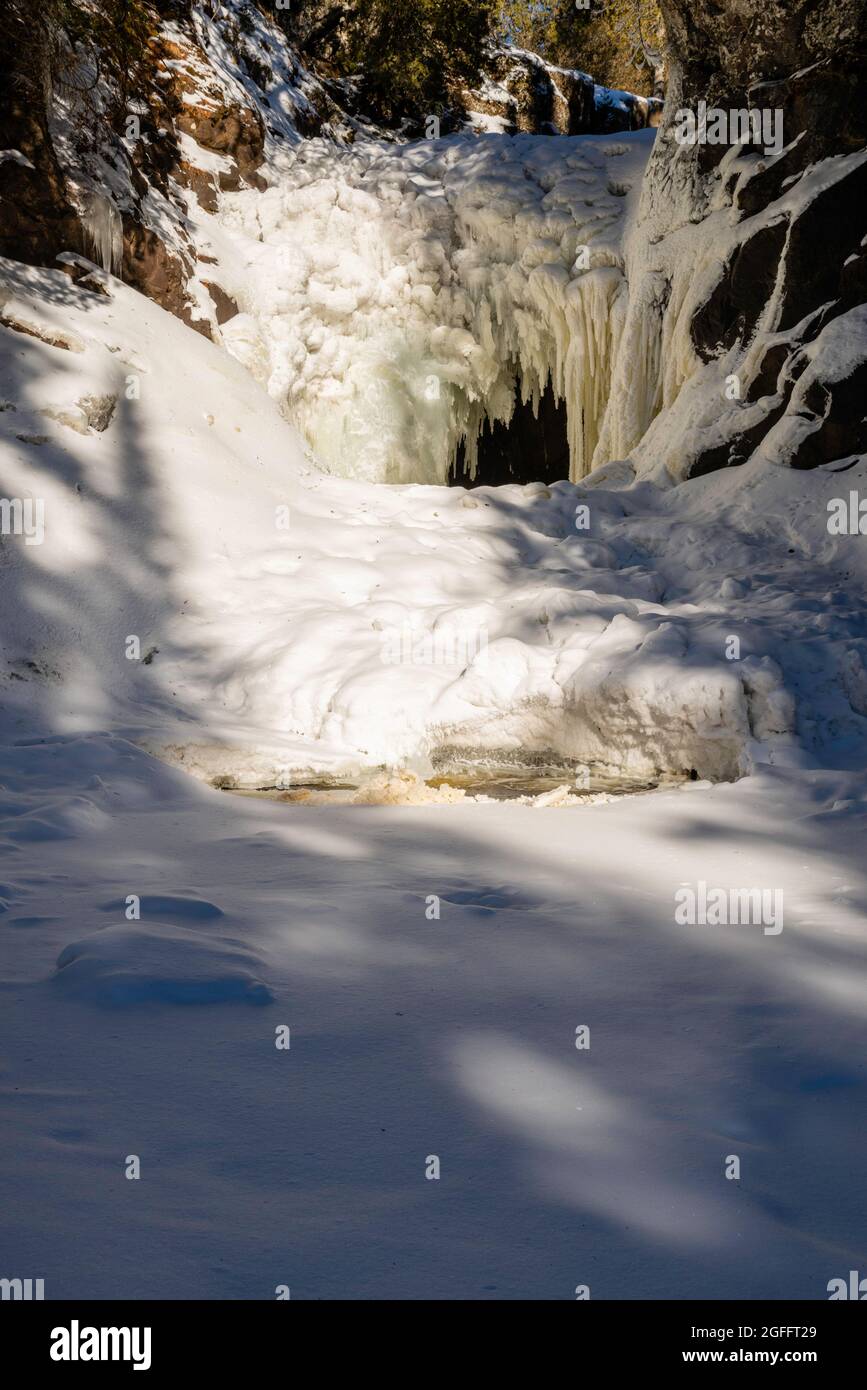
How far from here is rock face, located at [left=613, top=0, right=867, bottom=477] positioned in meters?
7.61

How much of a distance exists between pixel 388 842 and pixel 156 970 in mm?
1433

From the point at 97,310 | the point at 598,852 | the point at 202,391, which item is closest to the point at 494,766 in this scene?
the point at 598,852

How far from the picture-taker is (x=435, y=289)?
10.8 m

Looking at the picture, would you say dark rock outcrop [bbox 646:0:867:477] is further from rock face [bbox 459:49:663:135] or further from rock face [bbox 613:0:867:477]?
rock face [bbox 459:49:663:135]

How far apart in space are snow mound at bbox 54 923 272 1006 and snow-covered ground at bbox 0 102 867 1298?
12 mm

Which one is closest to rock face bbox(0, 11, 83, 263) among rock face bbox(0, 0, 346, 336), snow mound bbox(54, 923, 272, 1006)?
rock face bbox(0, 0, 346, 336)

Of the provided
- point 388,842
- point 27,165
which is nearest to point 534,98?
point 27,165

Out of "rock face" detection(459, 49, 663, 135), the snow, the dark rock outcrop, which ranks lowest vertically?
the snow

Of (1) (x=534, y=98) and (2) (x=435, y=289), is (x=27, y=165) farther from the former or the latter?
(1) (x=534, y=98)

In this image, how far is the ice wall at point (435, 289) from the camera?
10148 mm

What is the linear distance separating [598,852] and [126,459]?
16.4 feet

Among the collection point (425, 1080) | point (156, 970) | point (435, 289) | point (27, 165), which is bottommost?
point (425, 1080)

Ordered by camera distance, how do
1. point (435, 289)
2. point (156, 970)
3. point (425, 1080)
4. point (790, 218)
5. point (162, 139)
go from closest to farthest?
point (425, 1080) → point (156, 970) → point (790, 218) → point (162, 139) → point (435, 289)

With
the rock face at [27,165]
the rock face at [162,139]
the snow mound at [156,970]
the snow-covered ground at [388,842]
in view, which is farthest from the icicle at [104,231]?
the snow mound at [156,970]
